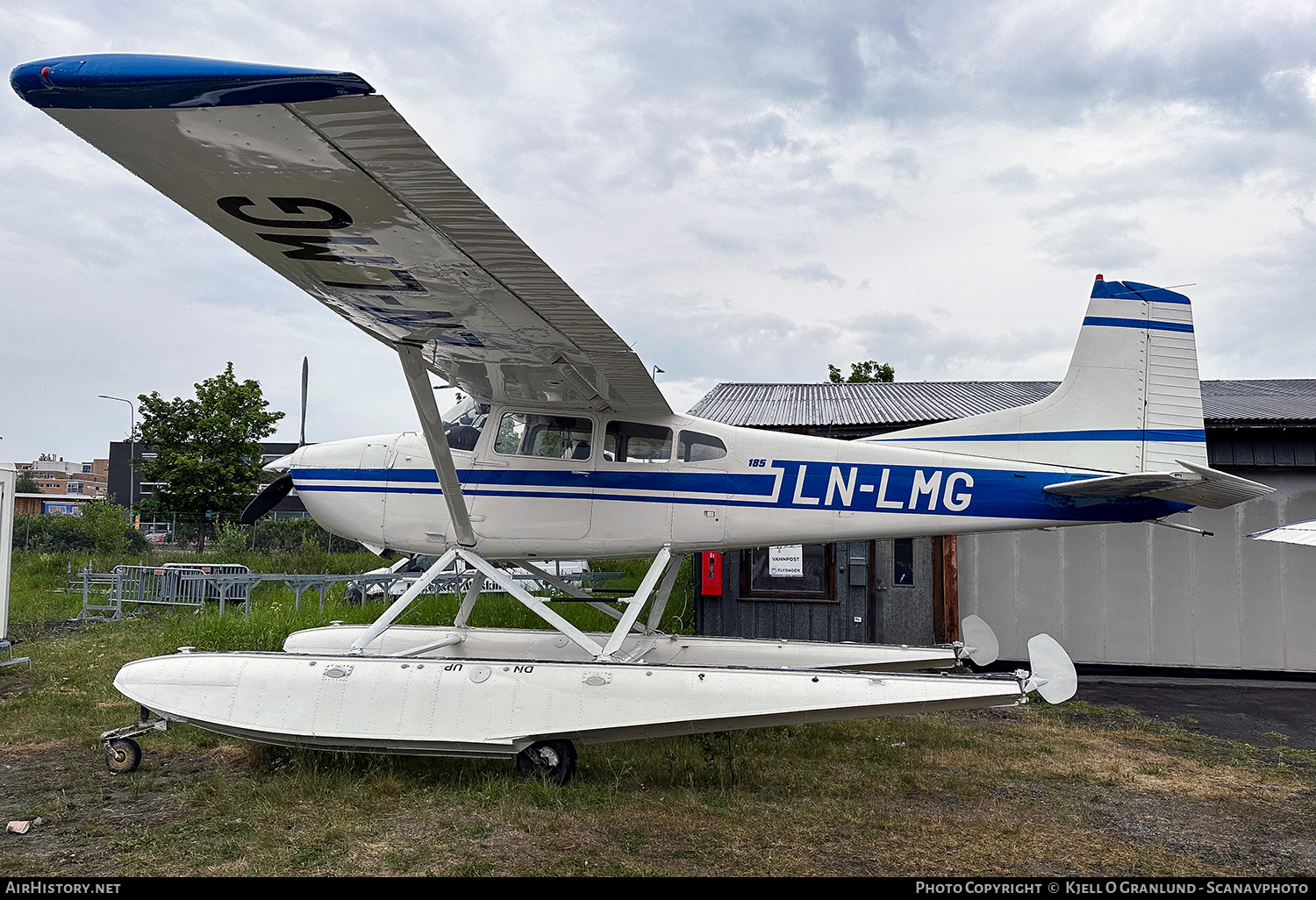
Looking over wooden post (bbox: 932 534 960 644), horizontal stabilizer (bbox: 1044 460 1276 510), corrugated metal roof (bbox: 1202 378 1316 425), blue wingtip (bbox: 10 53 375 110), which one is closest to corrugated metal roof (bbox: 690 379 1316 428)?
corrugated metal roof (bbox: 1202 378 1316 425)

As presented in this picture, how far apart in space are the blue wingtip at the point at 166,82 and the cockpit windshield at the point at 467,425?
3940 millimetres

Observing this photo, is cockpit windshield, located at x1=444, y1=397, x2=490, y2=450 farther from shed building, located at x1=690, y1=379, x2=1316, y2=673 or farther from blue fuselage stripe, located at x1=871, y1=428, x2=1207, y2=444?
shed building, located at x1=690, y1=379, x2=1316, y2=673

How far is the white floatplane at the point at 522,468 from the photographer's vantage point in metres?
3.59

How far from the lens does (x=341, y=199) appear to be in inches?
156

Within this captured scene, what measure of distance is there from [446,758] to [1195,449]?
6.02 meters

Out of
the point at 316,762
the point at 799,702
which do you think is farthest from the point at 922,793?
the point at 316,762

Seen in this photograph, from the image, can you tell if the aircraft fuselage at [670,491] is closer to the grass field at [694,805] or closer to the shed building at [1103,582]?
the grass field at [694,805]

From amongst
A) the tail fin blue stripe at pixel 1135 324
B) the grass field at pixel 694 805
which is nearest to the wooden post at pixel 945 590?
the grass field at pixel 694 805

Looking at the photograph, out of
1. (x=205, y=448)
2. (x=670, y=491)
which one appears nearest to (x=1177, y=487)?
(x=670, y=491)

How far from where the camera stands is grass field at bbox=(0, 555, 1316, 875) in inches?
163

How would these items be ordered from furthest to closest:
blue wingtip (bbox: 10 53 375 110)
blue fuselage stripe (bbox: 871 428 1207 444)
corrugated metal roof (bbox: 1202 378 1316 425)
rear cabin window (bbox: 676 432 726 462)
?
corrugated metal roof (bbox: 1202 378 1316 425) < rear cabin window (bbox: 676 432 726 462) < blue fuselage stripe (bbox: 871 428 1207 444) < blue wingtip (bbox: 10 53 375 110)

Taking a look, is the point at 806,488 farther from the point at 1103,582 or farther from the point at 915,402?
the point at 915,402

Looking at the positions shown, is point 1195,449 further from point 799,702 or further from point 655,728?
point 655,728

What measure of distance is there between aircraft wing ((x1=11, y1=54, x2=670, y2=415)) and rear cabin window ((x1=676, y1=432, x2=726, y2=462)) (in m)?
0.70
